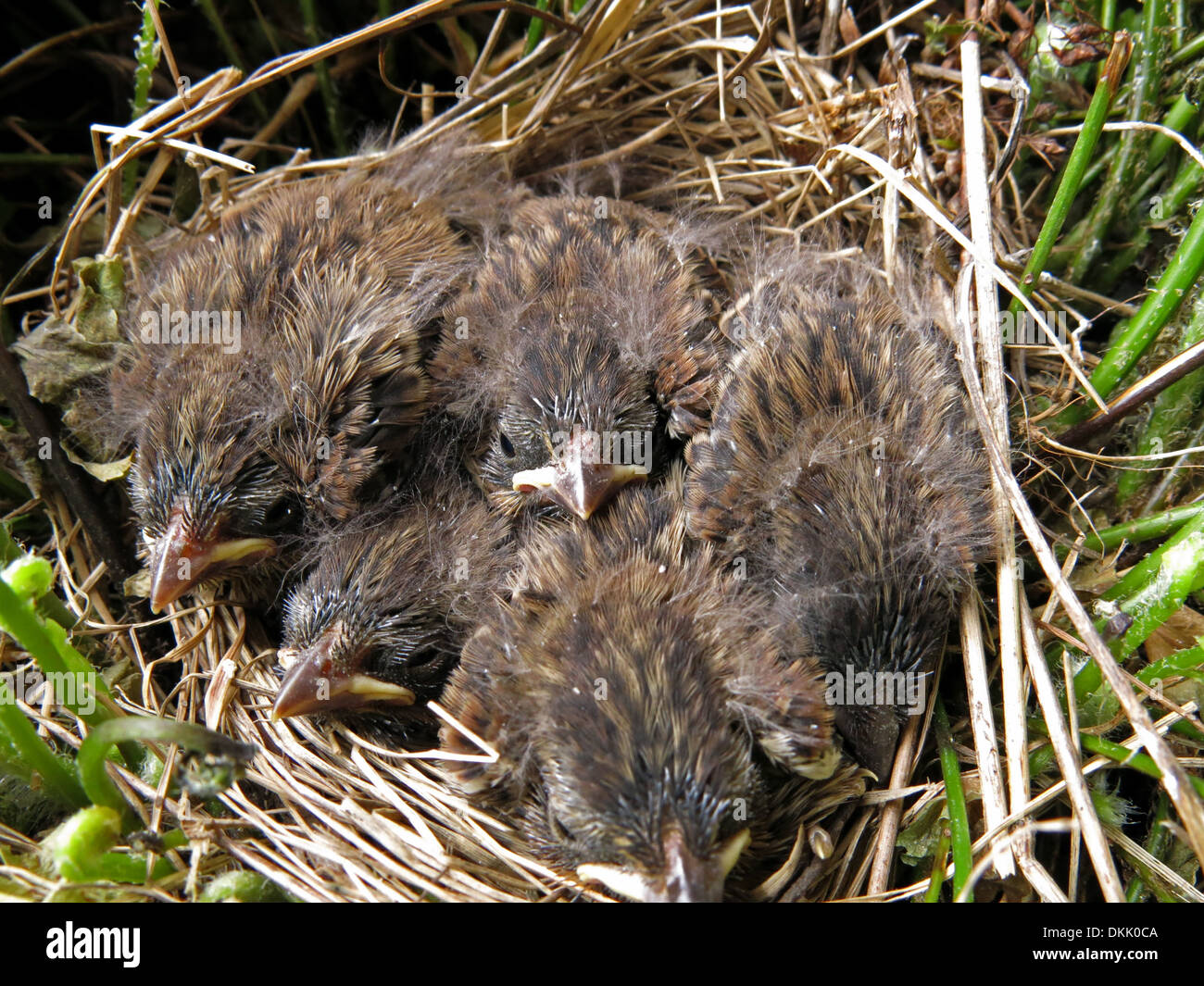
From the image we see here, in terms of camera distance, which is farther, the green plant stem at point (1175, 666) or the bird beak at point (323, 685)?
the bird beak at point (323, 685)

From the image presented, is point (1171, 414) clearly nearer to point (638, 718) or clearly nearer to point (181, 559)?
point (638, 718)

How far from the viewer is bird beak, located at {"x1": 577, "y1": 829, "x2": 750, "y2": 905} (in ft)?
4.25

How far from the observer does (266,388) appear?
74.1 inches

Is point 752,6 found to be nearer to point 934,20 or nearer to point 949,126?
point 934,20

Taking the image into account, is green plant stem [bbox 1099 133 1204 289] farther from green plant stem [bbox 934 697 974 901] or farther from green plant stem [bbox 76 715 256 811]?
green plant stem [bbox 76 715 256 811]

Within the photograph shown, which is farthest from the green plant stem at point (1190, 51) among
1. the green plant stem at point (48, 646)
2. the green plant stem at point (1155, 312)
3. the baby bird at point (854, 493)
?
the green plant stem at point (48, 646)

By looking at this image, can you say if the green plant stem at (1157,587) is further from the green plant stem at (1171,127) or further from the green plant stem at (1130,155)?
the green plant stem at (1171,127)

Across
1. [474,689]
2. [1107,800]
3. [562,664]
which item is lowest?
[1107,800]

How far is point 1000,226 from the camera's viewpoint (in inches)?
82.1

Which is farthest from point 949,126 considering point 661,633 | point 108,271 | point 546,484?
point 108,271

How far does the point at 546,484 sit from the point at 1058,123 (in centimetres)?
156

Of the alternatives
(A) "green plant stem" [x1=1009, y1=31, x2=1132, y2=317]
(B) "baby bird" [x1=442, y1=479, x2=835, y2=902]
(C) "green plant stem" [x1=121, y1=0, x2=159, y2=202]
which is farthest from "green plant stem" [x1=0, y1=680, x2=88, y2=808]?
(A) "green plant stem" [x1=1009, y1=31, x2=1132, y2=317]

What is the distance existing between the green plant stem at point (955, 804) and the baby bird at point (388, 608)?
89 centimetres

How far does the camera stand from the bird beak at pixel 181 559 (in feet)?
5.79
